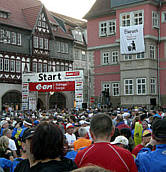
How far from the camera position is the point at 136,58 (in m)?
34.4

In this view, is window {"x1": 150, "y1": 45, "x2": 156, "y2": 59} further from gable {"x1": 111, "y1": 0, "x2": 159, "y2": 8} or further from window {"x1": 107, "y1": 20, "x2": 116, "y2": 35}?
window {"x1": 107, "y1": 20, "x2": 116, "y2": 35}

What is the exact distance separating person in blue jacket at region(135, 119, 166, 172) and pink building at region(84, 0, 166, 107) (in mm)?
29000

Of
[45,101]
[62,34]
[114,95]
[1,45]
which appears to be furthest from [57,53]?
[114,95]

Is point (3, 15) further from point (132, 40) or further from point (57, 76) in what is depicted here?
point (132, 40)

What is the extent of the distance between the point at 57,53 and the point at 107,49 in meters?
11.1

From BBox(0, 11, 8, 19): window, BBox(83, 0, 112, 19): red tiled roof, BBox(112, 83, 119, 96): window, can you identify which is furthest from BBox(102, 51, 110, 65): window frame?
BBox(0, 11, 8, 19): window

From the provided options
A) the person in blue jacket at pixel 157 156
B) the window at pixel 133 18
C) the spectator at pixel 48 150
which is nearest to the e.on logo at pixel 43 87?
the window at pixel 133 18

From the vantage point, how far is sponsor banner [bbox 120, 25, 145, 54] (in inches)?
1313

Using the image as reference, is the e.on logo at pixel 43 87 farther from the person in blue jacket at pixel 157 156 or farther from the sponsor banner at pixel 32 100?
the person in blue jacket at pixel 157 156

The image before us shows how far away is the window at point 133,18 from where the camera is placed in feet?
113

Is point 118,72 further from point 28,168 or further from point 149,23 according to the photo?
point 28,168

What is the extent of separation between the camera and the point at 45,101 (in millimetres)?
44531

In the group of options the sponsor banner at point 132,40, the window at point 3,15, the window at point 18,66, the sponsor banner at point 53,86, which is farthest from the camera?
the window at point 18,66

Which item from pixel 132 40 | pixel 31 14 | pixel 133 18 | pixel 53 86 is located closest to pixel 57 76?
pixel 53 86
